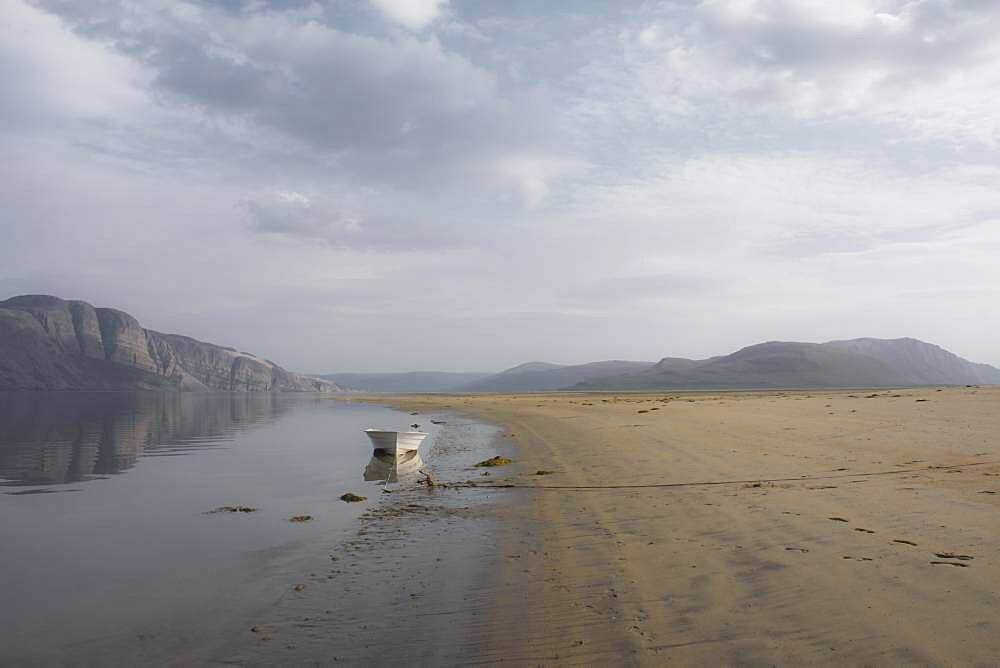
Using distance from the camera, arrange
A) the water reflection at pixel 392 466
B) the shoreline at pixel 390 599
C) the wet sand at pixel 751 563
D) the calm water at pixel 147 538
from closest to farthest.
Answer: the wet sand at pixel 751 563 < the shoreline at pixel 390 599 < the calm water at pixel 147 538 < the water reflection at pixel 392 466

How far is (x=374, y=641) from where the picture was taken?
6.57 metres

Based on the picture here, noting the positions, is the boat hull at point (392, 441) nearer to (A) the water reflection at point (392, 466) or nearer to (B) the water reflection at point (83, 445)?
(A) the water reflection at point (392, 466)

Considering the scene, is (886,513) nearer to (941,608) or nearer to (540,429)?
(941,608)

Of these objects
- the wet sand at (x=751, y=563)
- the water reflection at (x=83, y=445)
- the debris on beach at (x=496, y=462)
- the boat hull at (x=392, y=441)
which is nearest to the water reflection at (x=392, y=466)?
the boat hull at (x=392, y=441)

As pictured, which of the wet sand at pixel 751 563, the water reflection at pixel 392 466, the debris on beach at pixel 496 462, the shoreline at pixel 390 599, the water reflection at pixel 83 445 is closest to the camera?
the wet sand at pixel 751 563

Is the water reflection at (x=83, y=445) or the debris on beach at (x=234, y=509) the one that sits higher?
the debris on beach at (x=234, y=509)

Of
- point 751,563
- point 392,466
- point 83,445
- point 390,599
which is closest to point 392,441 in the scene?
point 392,466

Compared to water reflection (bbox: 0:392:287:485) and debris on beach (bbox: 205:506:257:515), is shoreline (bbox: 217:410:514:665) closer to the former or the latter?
debris on beach (bbox: 205:506:257:515)

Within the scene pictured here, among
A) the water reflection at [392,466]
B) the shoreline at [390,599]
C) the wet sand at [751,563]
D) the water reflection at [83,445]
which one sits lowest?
the water reflection at [83,445]

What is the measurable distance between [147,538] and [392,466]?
398 inches

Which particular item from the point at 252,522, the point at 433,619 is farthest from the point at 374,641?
the point at 252,522

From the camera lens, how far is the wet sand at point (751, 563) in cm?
584

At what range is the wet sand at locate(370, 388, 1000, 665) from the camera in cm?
584

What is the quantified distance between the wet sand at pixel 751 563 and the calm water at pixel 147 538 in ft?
12.0
